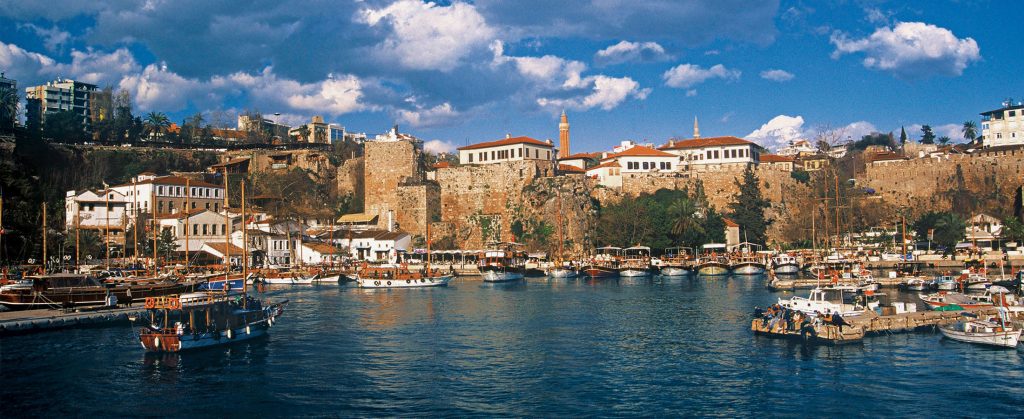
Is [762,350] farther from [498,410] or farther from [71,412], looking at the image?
[71,412]

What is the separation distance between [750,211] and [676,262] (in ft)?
29.2

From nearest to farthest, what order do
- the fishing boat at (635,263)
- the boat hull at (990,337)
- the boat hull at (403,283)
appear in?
the boat hull at (990,337) → the boat hull at (403,283) → the fishing boat at (635,263)

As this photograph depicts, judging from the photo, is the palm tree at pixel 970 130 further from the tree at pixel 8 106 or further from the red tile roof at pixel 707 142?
the tree at pixel 8 106

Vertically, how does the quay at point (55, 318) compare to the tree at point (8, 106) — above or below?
below

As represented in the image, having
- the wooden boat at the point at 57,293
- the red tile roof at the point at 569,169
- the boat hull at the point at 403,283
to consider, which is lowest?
the boat hull at the point at 403,283

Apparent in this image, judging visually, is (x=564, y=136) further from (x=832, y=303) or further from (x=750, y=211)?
(x=832, y=303)

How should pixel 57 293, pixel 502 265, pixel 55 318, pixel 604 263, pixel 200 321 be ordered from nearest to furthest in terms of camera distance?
pixel 200 321, pixel 55 318, pixel 57 293, pixel 502 265, pixel 604 263

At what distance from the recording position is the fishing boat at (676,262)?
5709cm

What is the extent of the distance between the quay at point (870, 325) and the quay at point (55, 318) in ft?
80.5

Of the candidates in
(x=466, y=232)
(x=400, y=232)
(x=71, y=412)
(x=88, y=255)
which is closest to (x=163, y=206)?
(x=88, y=255)

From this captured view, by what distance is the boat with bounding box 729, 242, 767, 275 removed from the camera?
2269 inches

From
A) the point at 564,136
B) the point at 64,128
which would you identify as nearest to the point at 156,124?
the point at 64,128

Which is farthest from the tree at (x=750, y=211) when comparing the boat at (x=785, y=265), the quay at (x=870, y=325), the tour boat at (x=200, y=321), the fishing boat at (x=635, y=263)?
the tour boat at (x=200, y=321)

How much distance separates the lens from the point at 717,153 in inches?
2756
